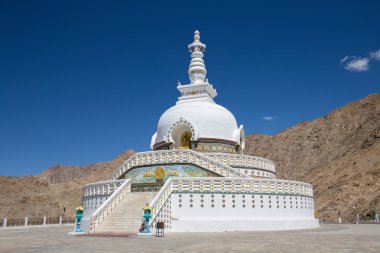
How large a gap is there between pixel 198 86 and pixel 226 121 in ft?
17.9

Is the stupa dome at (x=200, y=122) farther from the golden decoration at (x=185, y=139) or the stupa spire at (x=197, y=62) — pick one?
the stupa spire at (x=197, y=62)

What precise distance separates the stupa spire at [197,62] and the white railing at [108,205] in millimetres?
17124

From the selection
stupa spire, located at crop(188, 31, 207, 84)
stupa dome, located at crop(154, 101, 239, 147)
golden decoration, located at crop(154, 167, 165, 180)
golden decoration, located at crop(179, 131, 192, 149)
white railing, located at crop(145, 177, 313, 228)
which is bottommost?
white railing, located at crop(145, 177, 313, 228)

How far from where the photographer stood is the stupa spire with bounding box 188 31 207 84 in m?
39.7

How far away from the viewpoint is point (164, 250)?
12.5 m

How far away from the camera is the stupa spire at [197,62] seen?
3966cm

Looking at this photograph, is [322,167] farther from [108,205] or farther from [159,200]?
[108,205]

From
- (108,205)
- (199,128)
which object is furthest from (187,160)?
(199,128)

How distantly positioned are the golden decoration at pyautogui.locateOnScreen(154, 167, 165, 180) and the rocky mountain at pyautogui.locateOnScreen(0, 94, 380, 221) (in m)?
31.0

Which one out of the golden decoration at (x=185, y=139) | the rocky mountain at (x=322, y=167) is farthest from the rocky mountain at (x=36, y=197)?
the golden decoration at (x=185, y=139)

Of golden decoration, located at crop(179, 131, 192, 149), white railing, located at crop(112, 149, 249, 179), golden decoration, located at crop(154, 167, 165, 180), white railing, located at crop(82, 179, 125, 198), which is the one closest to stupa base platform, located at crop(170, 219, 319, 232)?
white railing, located at crop(112, 149, 249, 179)

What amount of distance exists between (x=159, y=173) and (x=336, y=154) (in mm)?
76451

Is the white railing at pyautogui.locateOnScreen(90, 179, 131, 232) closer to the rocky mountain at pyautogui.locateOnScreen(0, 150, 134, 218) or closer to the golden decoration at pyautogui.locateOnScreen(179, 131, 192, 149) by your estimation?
the golden decoration at pyautogui.locateOnScreen(179, 131, 192, 149)

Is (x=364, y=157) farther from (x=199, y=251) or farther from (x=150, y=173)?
(x=199, y=251)
